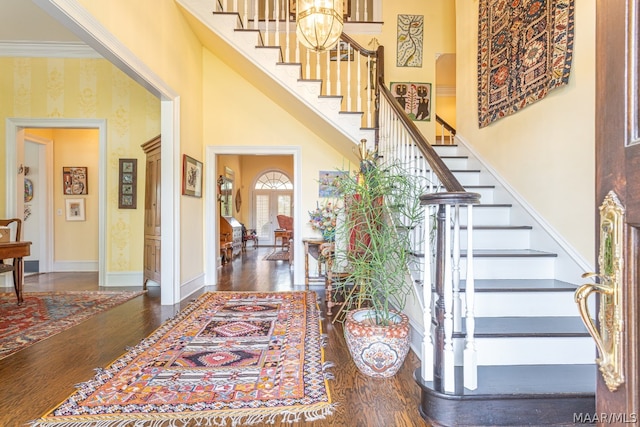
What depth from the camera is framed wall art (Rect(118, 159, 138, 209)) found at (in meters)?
4.74

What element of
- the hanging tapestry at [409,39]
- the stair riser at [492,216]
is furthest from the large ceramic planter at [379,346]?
the hanging tapestry at [409,39]

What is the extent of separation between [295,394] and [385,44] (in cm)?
503

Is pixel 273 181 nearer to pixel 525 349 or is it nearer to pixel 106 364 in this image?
pixel 106 364

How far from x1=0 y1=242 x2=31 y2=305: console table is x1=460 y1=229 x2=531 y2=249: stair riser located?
4.52m

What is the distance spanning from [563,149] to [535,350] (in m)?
1.48

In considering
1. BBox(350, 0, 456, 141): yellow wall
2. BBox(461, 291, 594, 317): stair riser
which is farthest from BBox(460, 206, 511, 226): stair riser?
BBox(350, 0, 456, 141): yellow wall

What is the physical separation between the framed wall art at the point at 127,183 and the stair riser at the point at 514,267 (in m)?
4.48

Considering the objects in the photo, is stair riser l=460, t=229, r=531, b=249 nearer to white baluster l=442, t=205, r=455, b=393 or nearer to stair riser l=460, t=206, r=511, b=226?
stair riser l=460, t=206, r=511, b=226

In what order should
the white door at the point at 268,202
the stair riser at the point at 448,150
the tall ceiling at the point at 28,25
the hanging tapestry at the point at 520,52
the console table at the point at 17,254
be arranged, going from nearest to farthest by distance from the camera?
1. the hanging tapestry at the point at 520,52
2. the console table at the point at 17,254
3. the tall ceiling at the point at 28,25
4. the stair riser at the point at 448,150
5. the white door at the point at 268,202

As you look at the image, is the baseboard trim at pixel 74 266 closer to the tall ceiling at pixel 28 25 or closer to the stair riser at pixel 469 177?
the tall ceiling at pixel 28 25

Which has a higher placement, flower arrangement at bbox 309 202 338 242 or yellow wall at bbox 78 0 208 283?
yellow wall at bbox 78 0 208 283

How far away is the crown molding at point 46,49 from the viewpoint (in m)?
4.59

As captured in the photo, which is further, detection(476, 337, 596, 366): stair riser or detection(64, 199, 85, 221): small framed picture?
detection(64, 199, 85, 221): small framed picture

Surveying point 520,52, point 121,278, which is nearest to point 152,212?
point 121,278
